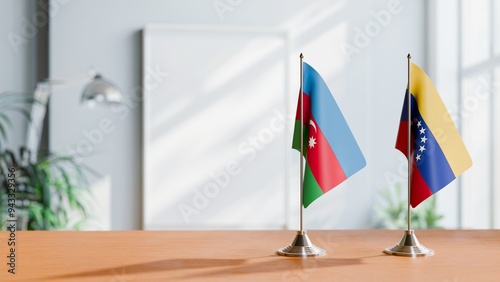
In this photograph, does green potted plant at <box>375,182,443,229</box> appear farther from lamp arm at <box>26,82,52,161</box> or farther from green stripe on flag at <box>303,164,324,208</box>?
green stripe on flag at <box>303,164,324,208</box>

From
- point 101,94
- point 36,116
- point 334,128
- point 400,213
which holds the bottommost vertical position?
point 400,213

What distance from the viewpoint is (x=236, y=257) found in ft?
4.09

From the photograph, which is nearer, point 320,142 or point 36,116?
point 320,142

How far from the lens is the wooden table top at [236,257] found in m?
1.09

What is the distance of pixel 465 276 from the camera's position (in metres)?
1.10

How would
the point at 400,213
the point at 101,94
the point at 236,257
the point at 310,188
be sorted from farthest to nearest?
the point at 400,213
the point at 101,94
the point at 310,188
the point at 236,257

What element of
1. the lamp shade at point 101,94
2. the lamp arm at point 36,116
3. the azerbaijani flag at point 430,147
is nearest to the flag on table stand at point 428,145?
the azerbaijani flag at point 430,147

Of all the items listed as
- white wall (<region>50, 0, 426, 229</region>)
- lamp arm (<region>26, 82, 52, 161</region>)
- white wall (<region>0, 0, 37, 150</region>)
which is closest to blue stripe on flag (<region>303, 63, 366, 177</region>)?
lamp arm (<region>26, 82, 52, 161</region>)

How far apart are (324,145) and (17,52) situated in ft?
12.2

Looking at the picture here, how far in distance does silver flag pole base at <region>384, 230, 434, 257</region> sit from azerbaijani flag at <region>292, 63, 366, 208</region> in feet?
0.57

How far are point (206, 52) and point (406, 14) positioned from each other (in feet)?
5.30

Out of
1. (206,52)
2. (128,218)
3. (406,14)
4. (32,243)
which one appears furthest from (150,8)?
(32,243)

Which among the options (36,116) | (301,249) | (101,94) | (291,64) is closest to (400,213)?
(291,64)

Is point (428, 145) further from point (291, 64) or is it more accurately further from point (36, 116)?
point (291, 64)
